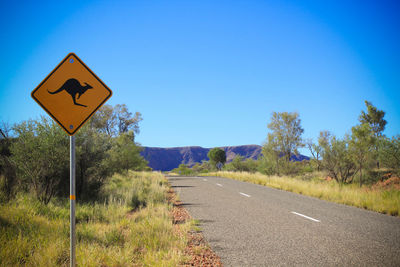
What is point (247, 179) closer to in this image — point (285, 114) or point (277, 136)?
point (277, 136)

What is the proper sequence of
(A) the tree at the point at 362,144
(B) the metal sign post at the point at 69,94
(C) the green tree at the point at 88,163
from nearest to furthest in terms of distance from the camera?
(B) the metal sign post at the point at 69,94 < (C) the green tree at the point at 88,163 < (A) the tree at the point at 362,144

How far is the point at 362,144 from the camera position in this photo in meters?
17.8

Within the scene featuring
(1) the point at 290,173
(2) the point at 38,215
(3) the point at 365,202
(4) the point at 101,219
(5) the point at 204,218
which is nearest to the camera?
(2) the point at 38,215

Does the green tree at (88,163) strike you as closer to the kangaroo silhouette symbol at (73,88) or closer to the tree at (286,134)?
the kangaroo silhouette symbol at (73,88)

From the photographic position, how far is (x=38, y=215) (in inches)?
220

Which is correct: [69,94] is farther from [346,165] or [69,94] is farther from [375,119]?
[375,119]

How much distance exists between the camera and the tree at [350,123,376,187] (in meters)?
17.6

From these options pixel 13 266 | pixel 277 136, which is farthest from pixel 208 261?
pixel 277 136

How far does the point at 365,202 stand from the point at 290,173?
2088cm

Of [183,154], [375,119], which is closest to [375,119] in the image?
[375,119]

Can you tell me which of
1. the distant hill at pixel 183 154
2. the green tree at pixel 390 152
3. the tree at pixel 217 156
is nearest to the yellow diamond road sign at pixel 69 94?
the green tree at pixel 390 152

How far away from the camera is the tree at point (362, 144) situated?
1762cm

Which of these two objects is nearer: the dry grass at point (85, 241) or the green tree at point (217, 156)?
the dry grass at point (85, 241)

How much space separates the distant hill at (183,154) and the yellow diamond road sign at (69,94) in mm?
154904
